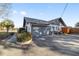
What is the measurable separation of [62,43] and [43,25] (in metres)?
0.33

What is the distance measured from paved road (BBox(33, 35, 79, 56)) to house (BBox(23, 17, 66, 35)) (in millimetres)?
87

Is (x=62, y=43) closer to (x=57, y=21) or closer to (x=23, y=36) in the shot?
(x=57, y=21)

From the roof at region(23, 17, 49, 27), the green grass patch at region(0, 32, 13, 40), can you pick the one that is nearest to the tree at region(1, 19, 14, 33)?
the green grass patch at region(0, 32, 13, 40)

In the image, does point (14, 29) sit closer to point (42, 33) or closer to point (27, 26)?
point (27, 26)

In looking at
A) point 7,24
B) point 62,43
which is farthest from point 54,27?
point 7,24

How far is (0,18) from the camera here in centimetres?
252

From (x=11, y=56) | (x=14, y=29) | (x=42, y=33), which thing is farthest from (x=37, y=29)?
(x=11, y=56)

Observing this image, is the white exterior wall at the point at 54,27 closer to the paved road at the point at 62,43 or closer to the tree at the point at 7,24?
the paved road at the point at 62,43

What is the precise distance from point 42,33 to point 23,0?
0.47m

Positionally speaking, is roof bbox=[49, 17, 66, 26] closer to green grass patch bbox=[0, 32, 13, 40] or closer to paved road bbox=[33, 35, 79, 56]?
paved road bbox=[33, 35, 79, 56]

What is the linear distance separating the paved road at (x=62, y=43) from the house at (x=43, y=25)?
0.09 m

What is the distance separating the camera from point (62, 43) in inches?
99.8

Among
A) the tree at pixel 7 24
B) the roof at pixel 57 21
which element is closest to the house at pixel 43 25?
the roof at pixel 57 21

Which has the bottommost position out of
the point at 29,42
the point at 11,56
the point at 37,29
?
the point at 11,56
